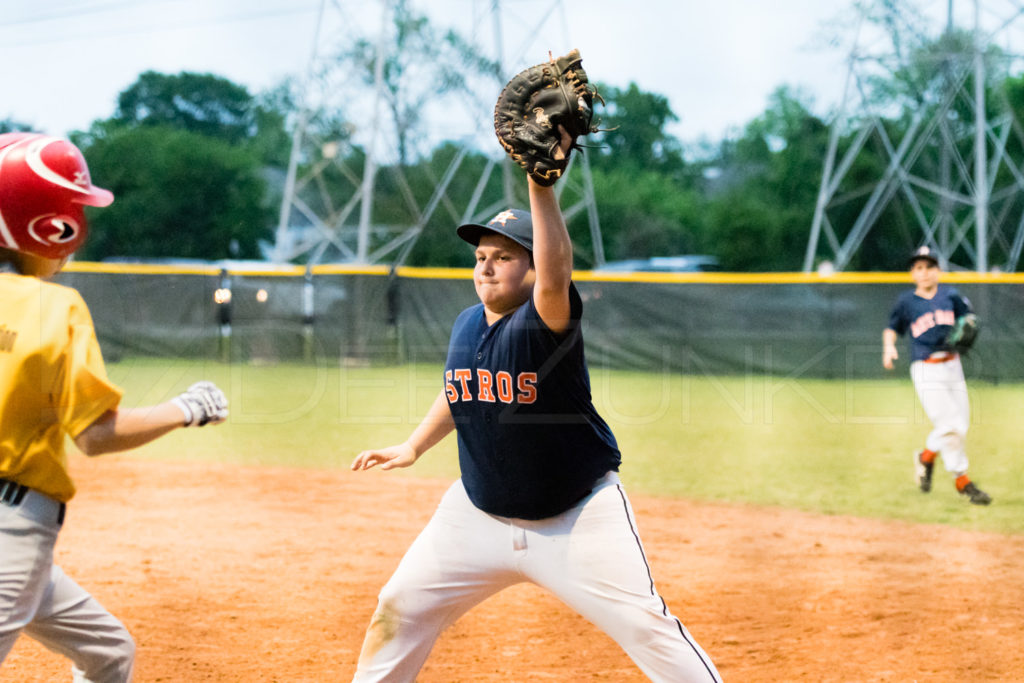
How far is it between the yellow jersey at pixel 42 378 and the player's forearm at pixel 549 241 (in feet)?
3.72

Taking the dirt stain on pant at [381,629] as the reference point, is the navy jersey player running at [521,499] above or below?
above

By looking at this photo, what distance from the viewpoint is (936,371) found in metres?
8.08

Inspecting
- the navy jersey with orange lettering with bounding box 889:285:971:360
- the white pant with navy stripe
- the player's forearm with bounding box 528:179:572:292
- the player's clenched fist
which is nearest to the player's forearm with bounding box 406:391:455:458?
the player's clenched fist

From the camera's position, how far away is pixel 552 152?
250 cm

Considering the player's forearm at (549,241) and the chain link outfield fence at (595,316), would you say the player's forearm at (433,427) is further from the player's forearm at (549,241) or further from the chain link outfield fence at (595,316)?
the chain link outfield fence at (595,316)

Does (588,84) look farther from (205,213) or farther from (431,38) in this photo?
(205,213)

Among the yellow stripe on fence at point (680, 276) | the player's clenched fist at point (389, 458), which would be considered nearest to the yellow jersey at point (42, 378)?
the player's clenched fist at point (389, 458)

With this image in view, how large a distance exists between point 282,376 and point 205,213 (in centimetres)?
2857

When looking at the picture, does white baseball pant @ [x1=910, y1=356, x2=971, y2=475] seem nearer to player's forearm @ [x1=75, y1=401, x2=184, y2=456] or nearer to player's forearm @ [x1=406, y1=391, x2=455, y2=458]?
player's forearm @ [x1=406, y1=391, x2=455, y2=458]

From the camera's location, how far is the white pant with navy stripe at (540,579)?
8.93ft

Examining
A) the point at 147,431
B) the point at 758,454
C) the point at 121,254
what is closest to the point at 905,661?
the point at 147,431

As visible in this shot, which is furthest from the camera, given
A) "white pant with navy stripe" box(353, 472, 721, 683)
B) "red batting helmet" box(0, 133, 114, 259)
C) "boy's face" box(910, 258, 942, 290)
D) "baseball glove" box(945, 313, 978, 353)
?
"boy's face" box(910, 258, 942, 290)

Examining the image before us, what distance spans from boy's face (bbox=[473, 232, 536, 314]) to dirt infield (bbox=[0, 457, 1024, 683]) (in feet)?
6.23

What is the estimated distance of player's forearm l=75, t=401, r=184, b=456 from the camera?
238cm
